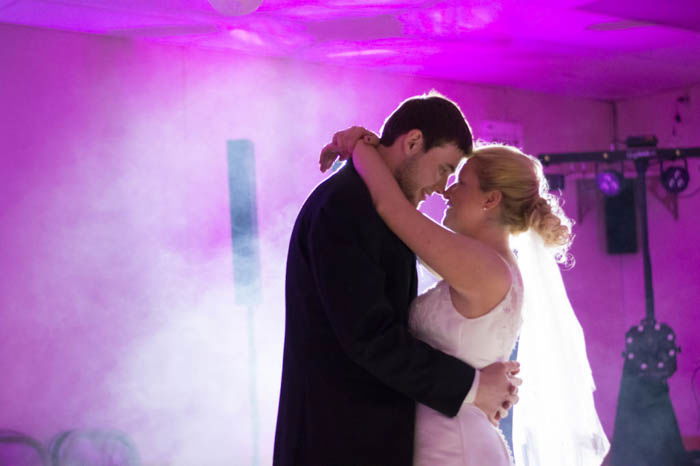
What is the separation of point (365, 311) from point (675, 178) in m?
5.00

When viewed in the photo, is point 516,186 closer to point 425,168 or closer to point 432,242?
point 425,168

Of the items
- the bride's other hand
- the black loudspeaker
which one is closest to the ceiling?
the black loudspeaker

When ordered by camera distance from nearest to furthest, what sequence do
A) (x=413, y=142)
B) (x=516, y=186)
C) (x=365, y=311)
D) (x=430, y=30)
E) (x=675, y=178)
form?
(x=365, y=311), (x=413, y=142), (x=516, y=186), (x=430, y=30), (x=675, y=178)

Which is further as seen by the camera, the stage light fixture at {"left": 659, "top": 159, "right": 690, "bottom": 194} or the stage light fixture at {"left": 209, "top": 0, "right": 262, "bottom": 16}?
the stage light fixture at {"left": 659, "top": 159, "right": 690, "bottom": 194}

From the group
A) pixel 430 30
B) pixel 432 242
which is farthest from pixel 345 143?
pixel 430 30

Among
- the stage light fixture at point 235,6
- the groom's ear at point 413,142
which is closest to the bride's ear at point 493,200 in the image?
the groom's ear at point 413,142

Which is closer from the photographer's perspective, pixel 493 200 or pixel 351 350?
pixel 351 350

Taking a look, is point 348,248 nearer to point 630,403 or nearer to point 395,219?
point 395,219

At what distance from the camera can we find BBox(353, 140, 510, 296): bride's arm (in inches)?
74.1

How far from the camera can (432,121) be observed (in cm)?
199

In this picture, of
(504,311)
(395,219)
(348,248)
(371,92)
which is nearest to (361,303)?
(348,248)

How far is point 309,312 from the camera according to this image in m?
1.87

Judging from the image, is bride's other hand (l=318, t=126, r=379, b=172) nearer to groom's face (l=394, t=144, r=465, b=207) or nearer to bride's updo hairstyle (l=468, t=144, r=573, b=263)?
groom's face (l=394, t=144, r=465, b=207)

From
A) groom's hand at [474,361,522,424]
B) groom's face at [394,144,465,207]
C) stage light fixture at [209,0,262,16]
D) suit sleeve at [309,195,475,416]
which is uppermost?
stage light fixture at [209,0,262,16]
